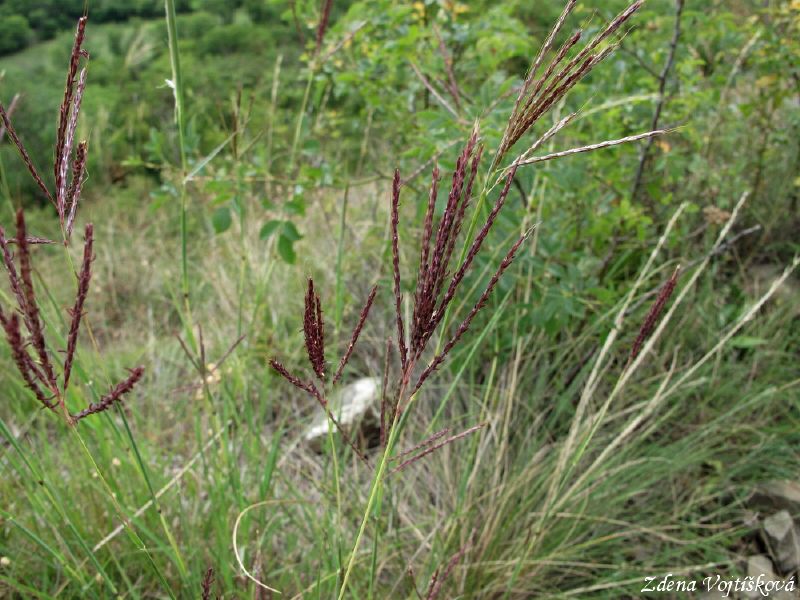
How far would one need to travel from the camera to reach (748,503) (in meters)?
1.80

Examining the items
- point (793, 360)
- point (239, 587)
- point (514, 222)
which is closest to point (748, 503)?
point (793, 360)

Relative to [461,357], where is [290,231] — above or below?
above

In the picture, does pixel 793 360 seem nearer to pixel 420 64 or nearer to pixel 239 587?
pixel 420 64

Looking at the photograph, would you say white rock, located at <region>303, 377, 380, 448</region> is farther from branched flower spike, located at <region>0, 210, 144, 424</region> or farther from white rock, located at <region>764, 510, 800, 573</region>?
branched flower spike, located at <region>0, 210, 144, 424</region>

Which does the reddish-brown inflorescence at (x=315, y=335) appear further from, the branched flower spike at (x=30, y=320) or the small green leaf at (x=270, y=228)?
the small green leaf at (x=270, y=228)

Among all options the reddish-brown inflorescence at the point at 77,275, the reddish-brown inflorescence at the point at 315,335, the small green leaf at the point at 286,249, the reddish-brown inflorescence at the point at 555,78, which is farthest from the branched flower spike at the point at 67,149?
the small green leaf at the point at 286,249

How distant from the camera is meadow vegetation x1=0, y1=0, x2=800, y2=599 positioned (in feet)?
3.36

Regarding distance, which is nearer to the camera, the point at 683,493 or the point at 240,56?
the point at 683,493

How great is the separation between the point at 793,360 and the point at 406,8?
1.66 m

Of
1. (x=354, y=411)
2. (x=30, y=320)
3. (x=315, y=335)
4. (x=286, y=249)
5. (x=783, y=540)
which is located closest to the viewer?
(x=30, y=320)

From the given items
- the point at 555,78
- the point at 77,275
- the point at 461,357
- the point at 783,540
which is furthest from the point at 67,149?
the point at 783,540

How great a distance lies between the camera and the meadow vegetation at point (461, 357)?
1.02 m

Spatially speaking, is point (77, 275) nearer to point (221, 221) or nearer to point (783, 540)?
point (221, 221)

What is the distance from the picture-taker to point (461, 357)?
178 centimetres
